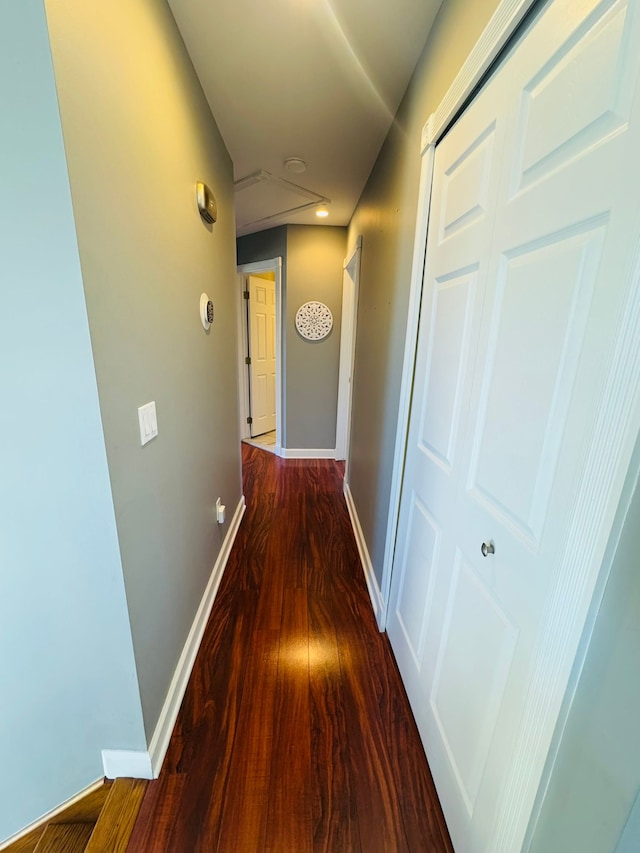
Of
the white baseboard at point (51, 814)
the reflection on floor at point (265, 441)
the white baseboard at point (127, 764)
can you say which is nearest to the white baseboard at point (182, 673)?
the white baseboard at point (127, 764)

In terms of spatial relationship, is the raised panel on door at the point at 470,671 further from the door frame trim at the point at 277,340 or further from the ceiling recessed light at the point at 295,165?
the door frame trim at the point at 277,340

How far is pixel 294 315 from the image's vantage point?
3.62 m

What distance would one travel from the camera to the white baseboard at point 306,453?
401 centimetres

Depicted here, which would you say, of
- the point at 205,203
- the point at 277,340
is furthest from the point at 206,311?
the point at 277,340

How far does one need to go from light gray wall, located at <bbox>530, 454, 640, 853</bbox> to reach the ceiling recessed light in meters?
2.54

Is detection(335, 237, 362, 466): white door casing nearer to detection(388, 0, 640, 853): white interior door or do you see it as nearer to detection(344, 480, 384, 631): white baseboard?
detection(344, 480, 384, 631): white baseboard

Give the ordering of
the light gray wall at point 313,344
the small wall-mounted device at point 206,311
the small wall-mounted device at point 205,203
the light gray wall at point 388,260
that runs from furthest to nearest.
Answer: the light gray wall at point 313,344 → the small wall-mounted device at point 206,311 → the small wall-mounted device at point 205,203 → the light gray wall at point 388,260

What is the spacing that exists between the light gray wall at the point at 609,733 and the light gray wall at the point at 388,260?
1.09 m

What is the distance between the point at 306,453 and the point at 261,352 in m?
1.48

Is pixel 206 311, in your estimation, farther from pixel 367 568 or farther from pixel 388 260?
pixel 367 568

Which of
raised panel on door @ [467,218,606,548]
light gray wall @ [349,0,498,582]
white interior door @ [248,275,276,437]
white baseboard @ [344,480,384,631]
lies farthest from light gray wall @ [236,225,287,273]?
raised panel on door @ [467,218,606,548]

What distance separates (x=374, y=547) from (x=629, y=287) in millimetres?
1711

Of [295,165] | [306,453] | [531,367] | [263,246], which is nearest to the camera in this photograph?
[531,367]

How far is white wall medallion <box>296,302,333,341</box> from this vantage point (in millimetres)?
3607
